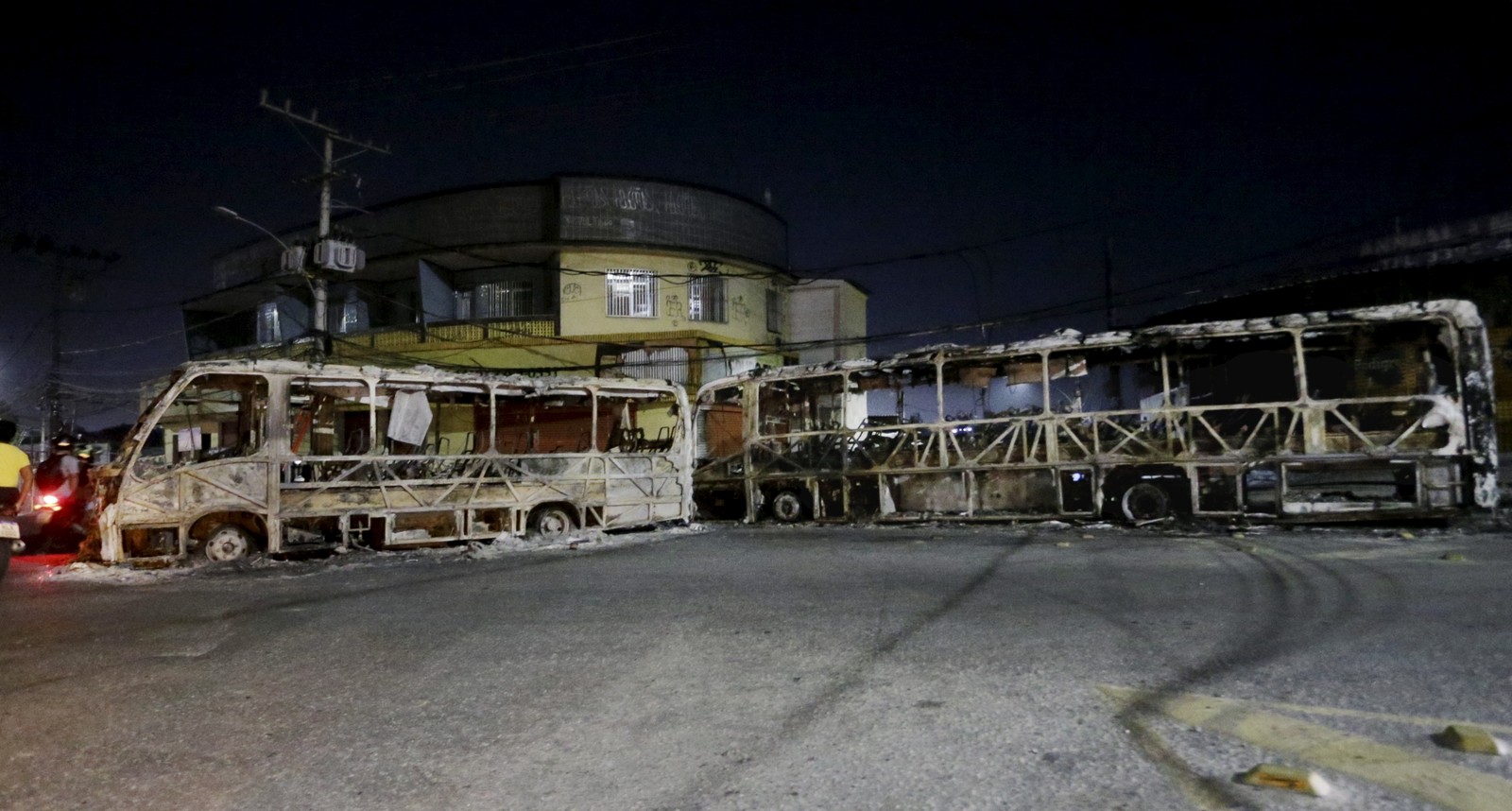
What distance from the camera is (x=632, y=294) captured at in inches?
1020

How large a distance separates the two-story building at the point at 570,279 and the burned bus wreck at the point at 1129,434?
28.8ft

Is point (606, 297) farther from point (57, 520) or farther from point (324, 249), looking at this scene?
point (57, 520)

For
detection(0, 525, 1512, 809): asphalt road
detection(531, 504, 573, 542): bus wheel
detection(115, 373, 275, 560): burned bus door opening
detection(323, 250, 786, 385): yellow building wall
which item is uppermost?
detection(323, 250, 786, 385): yellow building wall

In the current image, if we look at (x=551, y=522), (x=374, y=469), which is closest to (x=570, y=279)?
(x=551, y=522)

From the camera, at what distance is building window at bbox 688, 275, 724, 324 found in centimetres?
2658

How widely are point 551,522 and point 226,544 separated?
13.6 ft

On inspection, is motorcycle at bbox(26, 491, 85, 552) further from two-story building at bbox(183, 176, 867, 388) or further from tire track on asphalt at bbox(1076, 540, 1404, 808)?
tire track on asphalt at bbox(1076, 540, 1404, 808)

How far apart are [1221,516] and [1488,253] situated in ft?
40.3

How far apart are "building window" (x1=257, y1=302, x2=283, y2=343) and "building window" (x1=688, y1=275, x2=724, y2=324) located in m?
15.7

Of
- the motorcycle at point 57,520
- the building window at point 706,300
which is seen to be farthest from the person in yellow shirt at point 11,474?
the building window at point 706,300

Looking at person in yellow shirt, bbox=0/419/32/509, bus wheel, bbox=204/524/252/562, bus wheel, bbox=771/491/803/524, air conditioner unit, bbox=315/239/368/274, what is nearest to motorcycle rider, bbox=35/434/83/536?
bus wheel, bbox=204/524/252/562

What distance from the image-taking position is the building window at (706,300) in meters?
26.6

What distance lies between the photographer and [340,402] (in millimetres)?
13156

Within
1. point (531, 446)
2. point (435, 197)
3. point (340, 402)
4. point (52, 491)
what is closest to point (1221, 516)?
point (531, 446)
